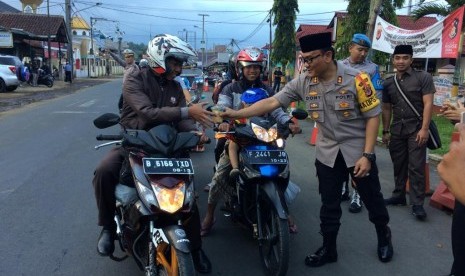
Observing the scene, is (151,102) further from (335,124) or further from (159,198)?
(335,124)

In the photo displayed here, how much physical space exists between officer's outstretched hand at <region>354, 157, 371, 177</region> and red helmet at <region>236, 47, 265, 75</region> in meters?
1.47

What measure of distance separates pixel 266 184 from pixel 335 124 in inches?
30.1

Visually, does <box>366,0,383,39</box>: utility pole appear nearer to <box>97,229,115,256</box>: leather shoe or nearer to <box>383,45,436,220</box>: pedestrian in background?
<box>383,45,436,220</box>: pedestrian in background

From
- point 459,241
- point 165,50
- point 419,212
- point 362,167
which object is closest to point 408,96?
point 419,212

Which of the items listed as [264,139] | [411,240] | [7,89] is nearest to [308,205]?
[411,240]

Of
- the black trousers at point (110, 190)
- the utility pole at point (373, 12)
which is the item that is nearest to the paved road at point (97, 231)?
the black trousers at point (110, 190)

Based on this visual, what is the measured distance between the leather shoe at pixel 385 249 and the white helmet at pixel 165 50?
2333mm

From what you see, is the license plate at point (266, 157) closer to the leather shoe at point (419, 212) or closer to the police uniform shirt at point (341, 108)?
the police uniform shirt at point (341, 108)

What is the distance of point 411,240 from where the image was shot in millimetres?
4645

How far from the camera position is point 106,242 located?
3.65m

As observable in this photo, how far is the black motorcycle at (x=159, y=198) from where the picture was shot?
2.86 meters

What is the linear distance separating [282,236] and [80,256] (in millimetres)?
1871

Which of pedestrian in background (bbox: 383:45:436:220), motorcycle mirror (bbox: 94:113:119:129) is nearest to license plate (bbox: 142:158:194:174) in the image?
motorcycle mirror (bbox: 94:113:119:129)

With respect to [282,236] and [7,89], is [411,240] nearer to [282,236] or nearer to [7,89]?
[282,236]
